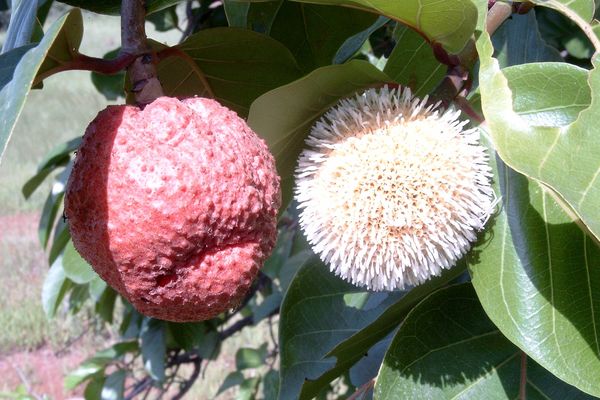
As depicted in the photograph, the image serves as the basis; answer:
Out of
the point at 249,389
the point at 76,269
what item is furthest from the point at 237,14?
the point at 249,389

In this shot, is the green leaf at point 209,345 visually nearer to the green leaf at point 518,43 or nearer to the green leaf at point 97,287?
the green leaf at point 97,287

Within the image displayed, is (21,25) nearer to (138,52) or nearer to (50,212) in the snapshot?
(138,52)

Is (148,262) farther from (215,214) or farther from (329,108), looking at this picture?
(329,108)

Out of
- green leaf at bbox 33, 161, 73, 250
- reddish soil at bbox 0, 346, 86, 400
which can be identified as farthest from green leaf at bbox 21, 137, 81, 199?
reddish soil at bbox 0, 346, 86, 400

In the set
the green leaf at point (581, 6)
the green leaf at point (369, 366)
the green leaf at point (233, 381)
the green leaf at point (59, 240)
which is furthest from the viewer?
the green leaf at point (233, 381)

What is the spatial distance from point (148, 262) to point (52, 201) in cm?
146

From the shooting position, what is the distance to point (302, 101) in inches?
30.7

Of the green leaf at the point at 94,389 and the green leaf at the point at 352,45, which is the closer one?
the green leaf at the point at 352,45

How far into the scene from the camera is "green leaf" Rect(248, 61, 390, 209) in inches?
30.1

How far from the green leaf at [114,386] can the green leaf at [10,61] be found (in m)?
1.88

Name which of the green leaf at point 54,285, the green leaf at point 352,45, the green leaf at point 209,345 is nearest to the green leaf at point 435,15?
the green leaf at point 352,45

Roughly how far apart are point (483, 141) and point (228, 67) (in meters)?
0.32

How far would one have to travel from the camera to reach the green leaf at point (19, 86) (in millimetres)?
548

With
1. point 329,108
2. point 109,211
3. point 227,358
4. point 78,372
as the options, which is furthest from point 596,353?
point 227,358
